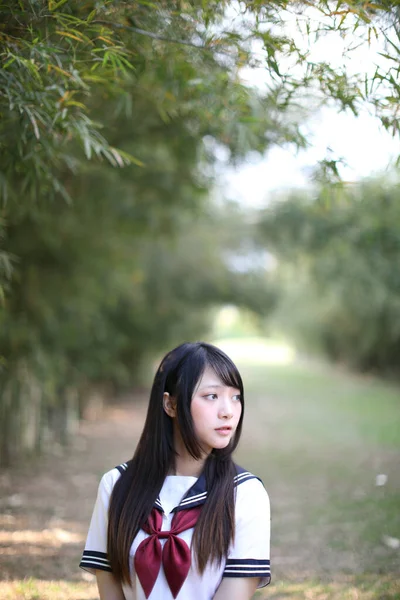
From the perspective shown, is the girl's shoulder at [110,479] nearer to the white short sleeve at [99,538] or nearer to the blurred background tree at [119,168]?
the white short sleeve at [99,538]

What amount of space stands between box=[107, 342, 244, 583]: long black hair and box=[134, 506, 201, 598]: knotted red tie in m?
0.03

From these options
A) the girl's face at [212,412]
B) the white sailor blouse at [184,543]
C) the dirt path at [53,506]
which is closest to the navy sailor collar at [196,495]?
the white sailor blouse at [184,543]

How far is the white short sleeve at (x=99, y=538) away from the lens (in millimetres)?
1878

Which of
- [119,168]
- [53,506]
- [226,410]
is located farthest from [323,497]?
[226,410]

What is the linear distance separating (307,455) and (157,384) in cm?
590

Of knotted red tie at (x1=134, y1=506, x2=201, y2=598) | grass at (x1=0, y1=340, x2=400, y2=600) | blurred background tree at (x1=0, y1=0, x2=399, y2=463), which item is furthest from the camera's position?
grass at (x1=0, y1=340, x2=400, y2=600)

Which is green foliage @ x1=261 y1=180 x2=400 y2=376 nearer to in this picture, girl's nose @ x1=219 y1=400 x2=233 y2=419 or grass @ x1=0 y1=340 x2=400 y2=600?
girl's nose @ x1=219 y1=400 x2=233 y2=419

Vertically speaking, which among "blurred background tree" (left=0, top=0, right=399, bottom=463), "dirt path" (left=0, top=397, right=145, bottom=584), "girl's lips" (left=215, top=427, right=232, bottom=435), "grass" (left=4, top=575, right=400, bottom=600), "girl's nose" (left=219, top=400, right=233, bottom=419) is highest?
"blurred background tree" (left=0, top=0, right=399, bottom=463)

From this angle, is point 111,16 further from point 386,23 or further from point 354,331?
point 354,331

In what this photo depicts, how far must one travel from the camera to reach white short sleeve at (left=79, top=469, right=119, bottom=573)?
73.9 inches

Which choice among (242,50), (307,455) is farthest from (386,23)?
(307,455)

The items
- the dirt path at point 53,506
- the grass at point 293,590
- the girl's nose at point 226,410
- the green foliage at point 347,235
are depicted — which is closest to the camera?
the girl's nose at point 226,410

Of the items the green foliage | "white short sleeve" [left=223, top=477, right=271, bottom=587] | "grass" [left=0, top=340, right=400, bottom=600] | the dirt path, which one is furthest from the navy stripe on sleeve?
the green foliage

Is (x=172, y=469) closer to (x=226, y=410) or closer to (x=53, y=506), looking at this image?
(x=226, y=410)
